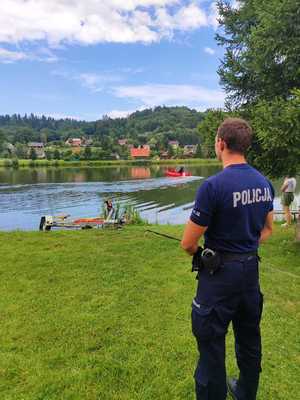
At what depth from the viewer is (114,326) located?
13.6ft

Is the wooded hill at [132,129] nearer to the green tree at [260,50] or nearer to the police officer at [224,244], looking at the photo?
the green tree at [260,50]

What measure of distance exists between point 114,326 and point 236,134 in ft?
9.30

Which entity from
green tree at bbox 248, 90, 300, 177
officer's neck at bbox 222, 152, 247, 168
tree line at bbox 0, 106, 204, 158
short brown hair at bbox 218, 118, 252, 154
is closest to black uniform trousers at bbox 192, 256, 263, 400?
officer's neck at bbox 222, 152, 247, 168

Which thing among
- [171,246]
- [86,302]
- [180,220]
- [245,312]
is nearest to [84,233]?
[171,246]

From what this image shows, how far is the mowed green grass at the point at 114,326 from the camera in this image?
313cm

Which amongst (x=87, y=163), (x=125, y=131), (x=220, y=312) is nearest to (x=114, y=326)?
(x=220, y=312)

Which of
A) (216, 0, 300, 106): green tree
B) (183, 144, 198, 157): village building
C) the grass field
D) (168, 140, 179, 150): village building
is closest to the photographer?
(216, 0, 300, 106): green tree

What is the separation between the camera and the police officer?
7.58 feet

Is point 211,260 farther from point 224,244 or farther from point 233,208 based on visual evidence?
point 233,208

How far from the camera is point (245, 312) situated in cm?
253

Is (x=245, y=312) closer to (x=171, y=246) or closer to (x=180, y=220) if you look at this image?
(x=171, y=246)

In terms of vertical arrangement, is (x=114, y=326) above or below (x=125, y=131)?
below

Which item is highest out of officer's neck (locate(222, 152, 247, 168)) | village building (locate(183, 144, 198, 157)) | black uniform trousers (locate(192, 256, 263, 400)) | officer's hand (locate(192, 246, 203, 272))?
village building (locate(183, 144, 198, 157))

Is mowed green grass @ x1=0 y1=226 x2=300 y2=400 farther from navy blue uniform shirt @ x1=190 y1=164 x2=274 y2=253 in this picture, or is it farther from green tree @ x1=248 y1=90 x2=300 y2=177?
green tree @ x1=248 y1=90 x2=300 y2=177
